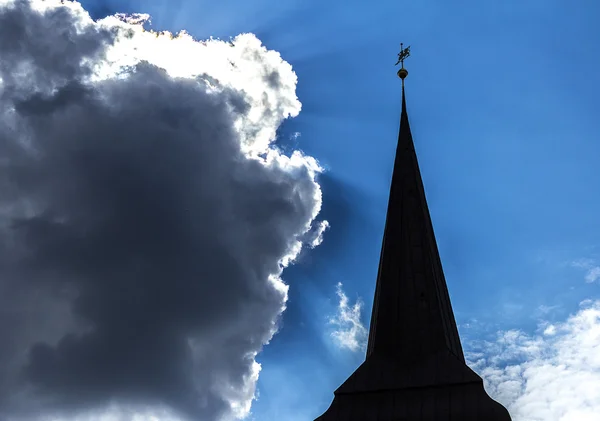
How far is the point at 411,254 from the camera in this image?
33344 mm

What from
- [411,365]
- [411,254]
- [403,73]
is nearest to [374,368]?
[411,365]

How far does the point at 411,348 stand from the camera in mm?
30312

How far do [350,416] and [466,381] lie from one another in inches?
160

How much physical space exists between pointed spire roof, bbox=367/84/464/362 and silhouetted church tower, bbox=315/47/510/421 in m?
0.04

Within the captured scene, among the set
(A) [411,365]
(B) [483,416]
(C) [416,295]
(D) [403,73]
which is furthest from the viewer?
(D) [403,73]

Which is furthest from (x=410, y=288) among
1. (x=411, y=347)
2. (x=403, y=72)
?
(x=403, y=72)

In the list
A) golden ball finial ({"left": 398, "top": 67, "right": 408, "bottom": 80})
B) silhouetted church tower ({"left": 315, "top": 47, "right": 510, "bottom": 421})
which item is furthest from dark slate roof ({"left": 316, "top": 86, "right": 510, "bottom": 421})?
golden ball finial ({"left": 398, "top": 67, "right": 408, "bottom": 80})

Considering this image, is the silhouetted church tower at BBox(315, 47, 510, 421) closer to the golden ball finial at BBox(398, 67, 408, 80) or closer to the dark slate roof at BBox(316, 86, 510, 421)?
the dark slate roof at BBox(316, 86, 510, 421)

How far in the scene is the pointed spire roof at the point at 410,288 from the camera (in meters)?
30.6

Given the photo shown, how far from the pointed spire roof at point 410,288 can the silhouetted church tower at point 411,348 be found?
0.04m

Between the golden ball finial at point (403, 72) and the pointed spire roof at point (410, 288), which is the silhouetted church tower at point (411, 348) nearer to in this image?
the pointed spire roof at point (410, 288)

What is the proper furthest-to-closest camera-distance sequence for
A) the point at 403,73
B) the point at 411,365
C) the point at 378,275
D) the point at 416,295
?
the point at 403,73 < the point at 378,275 < the point at 416,295 < the point at 411,365

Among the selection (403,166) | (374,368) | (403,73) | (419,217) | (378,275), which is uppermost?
(403,73)

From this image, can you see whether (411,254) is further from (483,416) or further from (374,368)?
(483,416)
